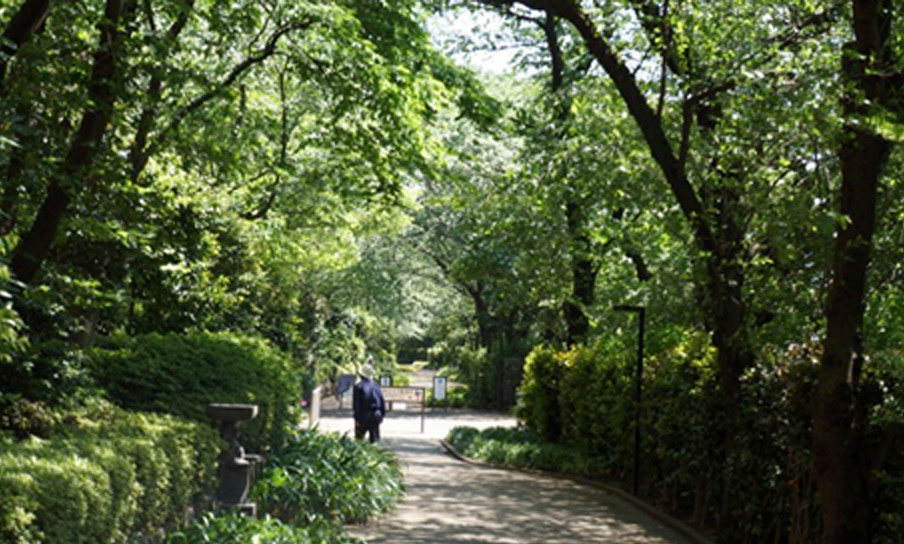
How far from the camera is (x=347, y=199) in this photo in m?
22.0

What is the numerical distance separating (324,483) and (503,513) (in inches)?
122

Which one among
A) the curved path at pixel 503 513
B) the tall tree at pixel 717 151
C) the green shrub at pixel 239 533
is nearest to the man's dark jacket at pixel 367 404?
the curved path at pixel 503 513

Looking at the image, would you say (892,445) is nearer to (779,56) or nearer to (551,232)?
(779,56)

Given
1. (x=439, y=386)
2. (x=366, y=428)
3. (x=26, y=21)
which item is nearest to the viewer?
(x=26, y=21)

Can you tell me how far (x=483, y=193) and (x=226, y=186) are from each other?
499 cm

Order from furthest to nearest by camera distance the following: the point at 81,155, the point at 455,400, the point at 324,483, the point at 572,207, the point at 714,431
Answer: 1. the point at 455,400
2. the point at 572,207
3. the point at 714,431
4. the point at 324,483
5. the point at 81,155

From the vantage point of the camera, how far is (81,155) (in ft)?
32.0

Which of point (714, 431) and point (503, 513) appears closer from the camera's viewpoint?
point (714, 431)

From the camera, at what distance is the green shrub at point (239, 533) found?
8711 mm

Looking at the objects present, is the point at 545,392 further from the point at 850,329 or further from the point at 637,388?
the point at 850,329

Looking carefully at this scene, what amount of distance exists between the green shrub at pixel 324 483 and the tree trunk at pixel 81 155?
3.42 m

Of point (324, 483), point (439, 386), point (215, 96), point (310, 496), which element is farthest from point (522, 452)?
point (439, 386)

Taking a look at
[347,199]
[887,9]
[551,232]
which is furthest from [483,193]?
[887,9]

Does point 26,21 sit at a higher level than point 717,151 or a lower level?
lower
